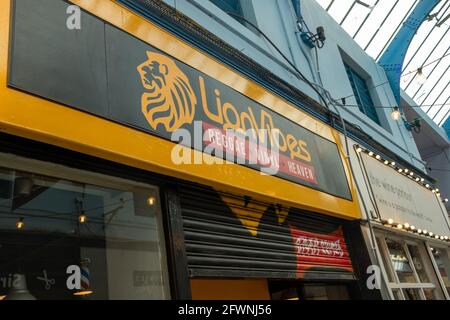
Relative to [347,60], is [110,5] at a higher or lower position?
lower

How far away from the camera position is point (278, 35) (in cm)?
665

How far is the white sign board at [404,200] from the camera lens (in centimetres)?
650

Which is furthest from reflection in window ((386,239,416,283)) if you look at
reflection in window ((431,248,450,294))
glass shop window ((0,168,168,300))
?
glass shop window ((0,168,168,300))

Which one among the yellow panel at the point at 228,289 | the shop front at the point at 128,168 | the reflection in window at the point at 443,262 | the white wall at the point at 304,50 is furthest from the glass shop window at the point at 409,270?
the white wall at the point at 304,50

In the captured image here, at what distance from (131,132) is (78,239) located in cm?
84

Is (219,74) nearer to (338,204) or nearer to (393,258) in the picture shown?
(338,204)

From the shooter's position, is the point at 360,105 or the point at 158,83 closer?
the point at 158,83

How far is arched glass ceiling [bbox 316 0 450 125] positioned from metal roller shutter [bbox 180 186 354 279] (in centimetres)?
782

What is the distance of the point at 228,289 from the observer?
4.70 m

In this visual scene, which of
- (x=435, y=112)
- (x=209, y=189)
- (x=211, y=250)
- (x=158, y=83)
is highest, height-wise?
(x=435, y=112)

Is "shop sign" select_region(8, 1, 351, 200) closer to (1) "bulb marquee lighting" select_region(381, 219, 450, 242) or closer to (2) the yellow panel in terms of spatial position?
(2) the yellow panel

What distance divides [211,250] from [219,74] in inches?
74.4
